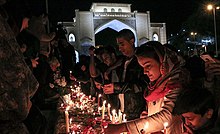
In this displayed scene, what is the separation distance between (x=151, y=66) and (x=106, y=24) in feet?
192

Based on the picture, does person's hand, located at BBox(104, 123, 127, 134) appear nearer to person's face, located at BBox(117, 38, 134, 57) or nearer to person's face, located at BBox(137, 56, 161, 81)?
person's face, located at BBox(137, 56, 161, 81)

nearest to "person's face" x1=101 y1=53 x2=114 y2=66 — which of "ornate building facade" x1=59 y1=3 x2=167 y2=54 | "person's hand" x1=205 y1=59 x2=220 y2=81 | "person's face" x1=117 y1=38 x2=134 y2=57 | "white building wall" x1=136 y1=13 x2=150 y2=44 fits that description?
"person's face" x1=117 y1=38 x2=134 y2=57

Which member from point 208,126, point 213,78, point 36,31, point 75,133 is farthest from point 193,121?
point 36,31

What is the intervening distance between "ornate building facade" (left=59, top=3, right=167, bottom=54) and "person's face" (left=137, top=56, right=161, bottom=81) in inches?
2170

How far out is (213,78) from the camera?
2.97 m

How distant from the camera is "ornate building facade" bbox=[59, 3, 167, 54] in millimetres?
59400

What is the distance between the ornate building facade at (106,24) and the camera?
2339 inches

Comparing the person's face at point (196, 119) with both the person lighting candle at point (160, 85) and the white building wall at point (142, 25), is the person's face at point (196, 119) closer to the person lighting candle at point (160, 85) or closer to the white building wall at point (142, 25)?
the person lighting candle at point (160, 85)

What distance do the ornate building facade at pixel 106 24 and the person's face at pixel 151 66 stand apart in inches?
2170

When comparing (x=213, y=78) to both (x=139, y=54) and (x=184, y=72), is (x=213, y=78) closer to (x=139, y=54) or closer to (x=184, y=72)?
(x=184, y=72)

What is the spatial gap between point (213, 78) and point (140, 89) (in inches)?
43.8

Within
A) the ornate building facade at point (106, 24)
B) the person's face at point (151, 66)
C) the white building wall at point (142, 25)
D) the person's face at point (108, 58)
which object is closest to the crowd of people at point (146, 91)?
the person's face at point (151, 66)

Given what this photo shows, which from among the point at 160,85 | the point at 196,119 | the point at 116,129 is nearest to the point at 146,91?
the point at 160,85

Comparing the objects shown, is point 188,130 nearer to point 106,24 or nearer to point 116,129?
point 116,129
